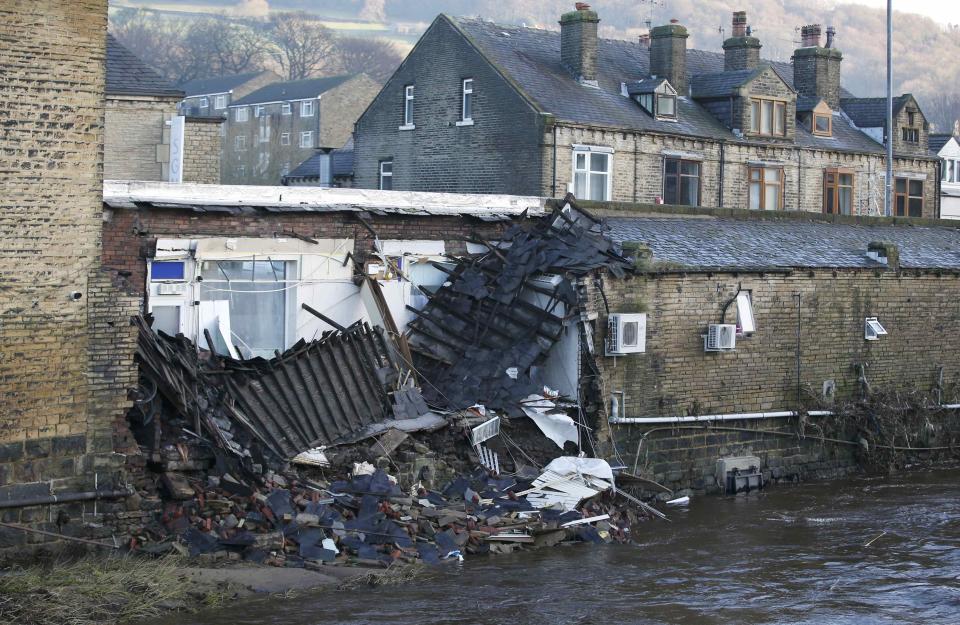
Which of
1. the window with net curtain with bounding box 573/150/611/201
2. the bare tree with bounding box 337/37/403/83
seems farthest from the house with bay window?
→ the bare tree with bounding box 337/37/403/83

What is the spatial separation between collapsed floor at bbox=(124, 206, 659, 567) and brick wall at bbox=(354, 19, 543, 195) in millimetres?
11398

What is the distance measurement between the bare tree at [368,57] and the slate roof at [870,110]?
78650 millimetres

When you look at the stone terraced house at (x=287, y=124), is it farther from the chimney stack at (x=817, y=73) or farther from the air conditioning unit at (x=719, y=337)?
the air conditioning unit at (x=719, y=337)

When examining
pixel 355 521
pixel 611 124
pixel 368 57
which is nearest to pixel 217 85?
pixel 368 57

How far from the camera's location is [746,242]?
982 inches

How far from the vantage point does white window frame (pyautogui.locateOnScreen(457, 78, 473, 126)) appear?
35500 millimetres

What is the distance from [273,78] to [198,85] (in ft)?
16.8

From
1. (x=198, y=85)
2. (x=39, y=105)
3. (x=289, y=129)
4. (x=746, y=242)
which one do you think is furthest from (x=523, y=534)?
(x=198, y=85)

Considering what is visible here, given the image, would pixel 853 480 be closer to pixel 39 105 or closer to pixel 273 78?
pixel 39 105

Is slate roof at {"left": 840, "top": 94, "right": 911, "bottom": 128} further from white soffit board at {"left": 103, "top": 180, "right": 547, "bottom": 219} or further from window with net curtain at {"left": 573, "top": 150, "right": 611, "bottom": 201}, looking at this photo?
white soffit board at {"left": 103, "top": 180, "right": 547, "bottom": 219}

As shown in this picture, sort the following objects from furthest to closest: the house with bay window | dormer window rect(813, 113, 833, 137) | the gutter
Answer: dormer window rect(813, 113, 833, 137)
the house with bay window
the gutter

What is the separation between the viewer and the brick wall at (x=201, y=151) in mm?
31984

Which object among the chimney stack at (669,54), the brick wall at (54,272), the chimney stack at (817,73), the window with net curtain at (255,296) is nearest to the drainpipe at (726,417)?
the window with net curtain at (255,296)

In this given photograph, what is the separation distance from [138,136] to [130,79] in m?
1.47
